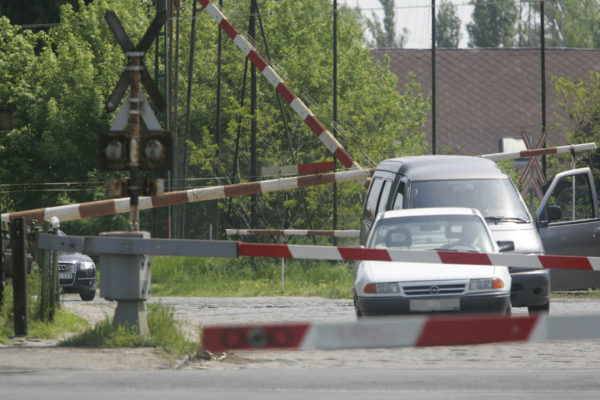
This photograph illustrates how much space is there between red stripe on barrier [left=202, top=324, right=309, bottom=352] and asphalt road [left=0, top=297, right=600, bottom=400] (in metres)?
1.34

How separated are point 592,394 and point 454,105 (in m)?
54.0

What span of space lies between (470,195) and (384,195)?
1.63 meters

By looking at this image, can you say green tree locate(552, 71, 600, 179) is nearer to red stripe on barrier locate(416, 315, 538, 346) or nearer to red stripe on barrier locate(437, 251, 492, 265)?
red stripe on barrier locate(437, 251, 492, 265)

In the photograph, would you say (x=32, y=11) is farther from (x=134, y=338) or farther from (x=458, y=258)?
(x=458, y=258)

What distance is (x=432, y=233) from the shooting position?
1363 centimetres

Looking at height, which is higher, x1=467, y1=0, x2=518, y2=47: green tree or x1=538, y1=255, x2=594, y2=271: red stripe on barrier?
x1=467, y1=0, x2=518, y2=47: green tree

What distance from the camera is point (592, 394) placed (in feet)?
25.3

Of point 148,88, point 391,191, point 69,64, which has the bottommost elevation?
point 391,191

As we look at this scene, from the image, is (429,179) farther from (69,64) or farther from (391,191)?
(69,64)

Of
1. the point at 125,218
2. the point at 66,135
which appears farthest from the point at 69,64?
the point at 125,218

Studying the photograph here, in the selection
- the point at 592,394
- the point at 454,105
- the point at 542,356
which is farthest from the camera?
the point at 454,105

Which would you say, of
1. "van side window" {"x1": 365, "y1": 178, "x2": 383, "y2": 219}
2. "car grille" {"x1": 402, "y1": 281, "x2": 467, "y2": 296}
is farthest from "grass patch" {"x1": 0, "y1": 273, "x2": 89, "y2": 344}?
"van side window" {"x1": 365, "y1": 178, "x2": 383, "y2": 219}

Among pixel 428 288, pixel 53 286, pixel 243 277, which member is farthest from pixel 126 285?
pixel 243 277

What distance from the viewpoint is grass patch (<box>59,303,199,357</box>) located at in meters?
10.3
